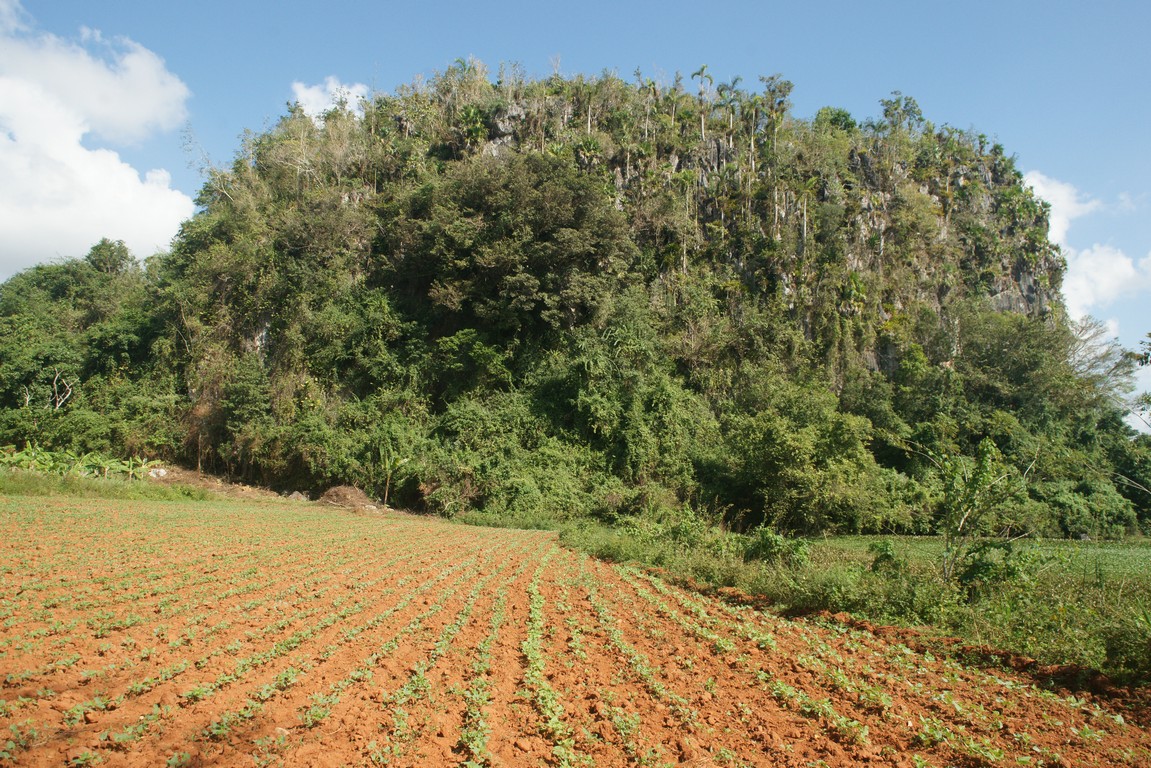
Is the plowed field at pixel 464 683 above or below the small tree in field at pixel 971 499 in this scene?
below

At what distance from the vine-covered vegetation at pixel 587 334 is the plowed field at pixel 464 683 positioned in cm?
1475

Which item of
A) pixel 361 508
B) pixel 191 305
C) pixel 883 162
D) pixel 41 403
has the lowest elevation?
pixel 361 508

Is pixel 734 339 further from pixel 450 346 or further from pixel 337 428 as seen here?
pixel 337 428

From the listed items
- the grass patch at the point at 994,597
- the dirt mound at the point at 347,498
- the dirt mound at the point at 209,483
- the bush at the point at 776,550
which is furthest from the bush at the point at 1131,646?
the dirt mound at the point at 209,483

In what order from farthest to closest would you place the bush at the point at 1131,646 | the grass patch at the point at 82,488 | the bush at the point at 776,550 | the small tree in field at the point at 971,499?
1. the grass patch at the point at 82,488
2. the bush at the point at 776,550
3. the small tree in field at the point at 971,499
4. the bush at the point at 1131,646

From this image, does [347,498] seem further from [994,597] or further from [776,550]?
[994,597]

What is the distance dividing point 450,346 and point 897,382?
84.0ft

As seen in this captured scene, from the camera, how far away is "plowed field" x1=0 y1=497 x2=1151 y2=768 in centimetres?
473

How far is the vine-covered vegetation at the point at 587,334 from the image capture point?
26.8 meters

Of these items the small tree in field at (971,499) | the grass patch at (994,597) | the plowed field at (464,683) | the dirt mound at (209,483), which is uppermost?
the small tree in field at (971,499)

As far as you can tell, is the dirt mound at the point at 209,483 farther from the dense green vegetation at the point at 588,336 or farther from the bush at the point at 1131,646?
the bush at the point at 1131,646

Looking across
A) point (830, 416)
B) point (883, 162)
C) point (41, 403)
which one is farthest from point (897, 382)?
point (41, 403)

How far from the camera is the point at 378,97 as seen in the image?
152ft

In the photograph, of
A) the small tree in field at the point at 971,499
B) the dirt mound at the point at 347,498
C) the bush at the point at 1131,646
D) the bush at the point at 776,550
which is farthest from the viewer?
the dirt mound at the point at 347,498
